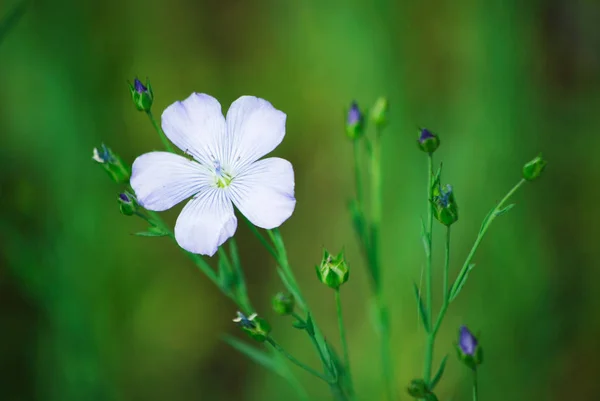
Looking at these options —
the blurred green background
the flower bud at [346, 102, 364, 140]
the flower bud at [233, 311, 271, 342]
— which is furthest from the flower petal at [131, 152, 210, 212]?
the blurred green background

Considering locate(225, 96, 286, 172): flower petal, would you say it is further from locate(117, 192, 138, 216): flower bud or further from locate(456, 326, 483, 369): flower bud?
locate(456, 326, 483, 369): flower bud

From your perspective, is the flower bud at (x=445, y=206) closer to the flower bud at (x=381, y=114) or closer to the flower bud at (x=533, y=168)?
the flower bud at (x=533, y=168)

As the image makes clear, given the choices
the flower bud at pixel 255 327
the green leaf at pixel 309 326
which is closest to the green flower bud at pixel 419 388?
the green leaf at pixel 309 326

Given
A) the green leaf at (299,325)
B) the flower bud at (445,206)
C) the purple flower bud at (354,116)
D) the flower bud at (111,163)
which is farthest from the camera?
the purple flower bud at (354,116)

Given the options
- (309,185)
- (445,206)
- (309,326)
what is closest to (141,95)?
(309,326)

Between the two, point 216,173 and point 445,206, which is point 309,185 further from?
point 445,206

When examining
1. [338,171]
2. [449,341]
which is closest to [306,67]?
[338,171]

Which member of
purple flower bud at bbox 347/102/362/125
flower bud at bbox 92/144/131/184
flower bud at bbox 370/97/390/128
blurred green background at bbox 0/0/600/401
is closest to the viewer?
flower bud at bbox 92/144/131/184
